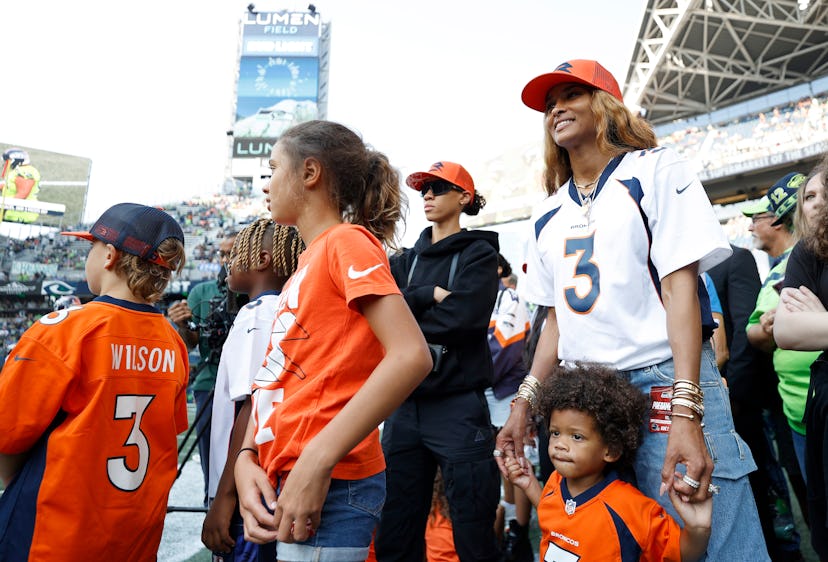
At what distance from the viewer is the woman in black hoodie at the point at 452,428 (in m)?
2.54

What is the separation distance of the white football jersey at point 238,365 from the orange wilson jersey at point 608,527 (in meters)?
1.13

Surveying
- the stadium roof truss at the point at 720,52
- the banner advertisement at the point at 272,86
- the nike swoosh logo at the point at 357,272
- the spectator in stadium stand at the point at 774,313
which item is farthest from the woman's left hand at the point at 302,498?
the banner advertisement at the point at 272,86

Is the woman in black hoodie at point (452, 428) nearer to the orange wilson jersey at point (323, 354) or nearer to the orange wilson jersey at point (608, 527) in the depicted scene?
the orange wilson jersey at point (608, 527)

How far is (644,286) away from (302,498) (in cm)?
106

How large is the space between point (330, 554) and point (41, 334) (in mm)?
1260

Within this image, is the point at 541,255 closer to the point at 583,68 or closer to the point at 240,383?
the point at 583,68

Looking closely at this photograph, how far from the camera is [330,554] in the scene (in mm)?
1286

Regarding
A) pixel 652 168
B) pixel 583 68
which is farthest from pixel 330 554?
pixel 583 68

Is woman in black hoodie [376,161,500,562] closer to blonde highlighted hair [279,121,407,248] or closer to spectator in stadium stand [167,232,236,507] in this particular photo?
blonde highlighted hair [279,121,407,248]

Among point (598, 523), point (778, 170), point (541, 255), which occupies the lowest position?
point (598, 523)

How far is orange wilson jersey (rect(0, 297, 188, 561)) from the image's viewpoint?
1.84 m

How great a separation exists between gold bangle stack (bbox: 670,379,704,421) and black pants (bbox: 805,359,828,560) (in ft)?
2.57

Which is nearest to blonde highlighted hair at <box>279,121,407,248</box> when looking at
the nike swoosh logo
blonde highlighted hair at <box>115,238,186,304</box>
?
the nike swoosh logo

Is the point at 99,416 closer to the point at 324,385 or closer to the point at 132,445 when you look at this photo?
the point at 132,445
